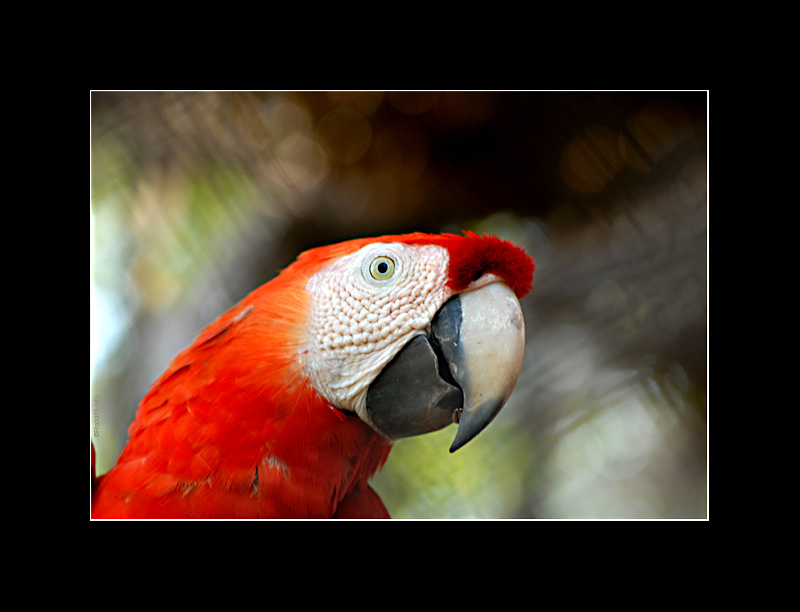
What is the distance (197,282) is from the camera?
4.03ft

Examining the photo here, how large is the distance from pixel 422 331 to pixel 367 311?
4.2 inches

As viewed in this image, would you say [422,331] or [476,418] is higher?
[422,331]

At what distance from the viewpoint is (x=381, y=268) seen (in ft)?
3.11

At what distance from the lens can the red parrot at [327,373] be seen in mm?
922

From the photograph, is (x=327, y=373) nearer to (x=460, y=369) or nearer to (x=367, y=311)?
(x=367, y=311)

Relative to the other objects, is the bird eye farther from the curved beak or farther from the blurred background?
the blurred background

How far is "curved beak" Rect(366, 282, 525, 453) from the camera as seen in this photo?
90 centimetres

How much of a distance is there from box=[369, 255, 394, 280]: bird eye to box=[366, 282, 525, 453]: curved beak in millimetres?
121

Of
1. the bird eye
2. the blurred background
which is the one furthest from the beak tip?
the blurred background

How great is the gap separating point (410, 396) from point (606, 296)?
0.71 m

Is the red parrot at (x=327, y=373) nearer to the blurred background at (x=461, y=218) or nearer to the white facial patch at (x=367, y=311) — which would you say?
the white facial patch at (x=367, y=311)

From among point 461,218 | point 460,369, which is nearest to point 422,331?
point 460,369

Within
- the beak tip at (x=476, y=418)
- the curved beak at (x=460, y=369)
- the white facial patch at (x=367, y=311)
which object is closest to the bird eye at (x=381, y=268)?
the white facial patch at (x=367, y=311)
